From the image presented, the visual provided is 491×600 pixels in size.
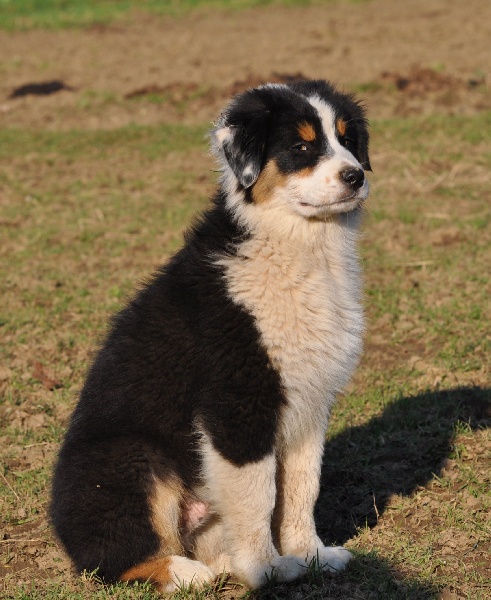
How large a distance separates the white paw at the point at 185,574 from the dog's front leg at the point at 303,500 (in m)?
0.47

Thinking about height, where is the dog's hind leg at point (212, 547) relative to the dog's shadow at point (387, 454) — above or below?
above

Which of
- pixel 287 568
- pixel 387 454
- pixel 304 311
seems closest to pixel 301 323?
pixel 304 311

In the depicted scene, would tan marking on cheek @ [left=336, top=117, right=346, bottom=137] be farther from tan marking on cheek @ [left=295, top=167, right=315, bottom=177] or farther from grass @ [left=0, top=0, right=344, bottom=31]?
grass @ [left=0, top=0, right=344, bottom=31]

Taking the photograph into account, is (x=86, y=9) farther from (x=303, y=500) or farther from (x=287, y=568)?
(x=287, y=568)

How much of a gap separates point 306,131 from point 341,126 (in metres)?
0.22

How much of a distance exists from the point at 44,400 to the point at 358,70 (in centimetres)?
1057

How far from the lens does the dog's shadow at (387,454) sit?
5172mm

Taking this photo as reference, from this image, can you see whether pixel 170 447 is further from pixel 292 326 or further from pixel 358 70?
pixel 358 70

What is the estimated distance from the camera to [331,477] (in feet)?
18.2

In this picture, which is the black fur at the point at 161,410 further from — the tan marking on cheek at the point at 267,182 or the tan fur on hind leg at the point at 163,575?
the tan marking on cheek at the point at 267,182

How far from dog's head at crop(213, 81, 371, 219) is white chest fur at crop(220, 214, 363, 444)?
19 centimetres

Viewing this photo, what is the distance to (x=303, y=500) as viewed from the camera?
445 cm

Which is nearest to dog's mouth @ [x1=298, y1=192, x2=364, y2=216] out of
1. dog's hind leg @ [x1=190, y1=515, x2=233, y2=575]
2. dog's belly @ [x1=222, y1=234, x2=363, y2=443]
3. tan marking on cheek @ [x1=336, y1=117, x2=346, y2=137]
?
dog's belly @ [x1=222, y1=234, x2=363, y2=443]

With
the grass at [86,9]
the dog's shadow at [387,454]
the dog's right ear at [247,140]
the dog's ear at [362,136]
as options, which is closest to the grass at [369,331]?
the dog's shadow at [387,454]
